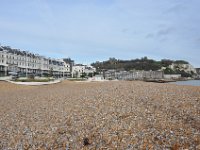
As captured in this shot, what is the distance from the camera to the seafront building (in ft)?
232

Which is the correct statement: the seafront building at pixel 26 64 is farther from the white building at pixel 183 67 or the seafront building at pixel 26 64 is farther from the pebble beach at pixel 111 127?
the white building at pixel 183 67

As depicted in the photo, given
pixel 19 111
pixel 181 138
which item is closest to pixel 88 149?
pixel 181 138

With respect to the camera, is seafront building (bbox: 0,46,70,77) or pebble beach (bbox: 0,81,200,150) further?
seafront building (bbox: 0,46,70,77)

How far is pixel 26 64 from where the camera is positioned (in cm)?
8369

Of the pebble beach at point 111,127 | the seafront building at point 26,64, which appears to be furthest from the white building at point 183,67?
the pebble beach at point 111,127

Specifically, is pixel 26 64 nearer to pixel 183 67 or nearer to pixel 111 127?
pixel 111 127

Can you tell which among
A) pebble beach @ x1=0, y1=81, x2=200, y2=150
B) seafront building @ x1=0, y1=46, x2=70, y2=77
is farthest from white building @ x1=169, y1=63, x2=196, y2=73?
pebble beach @ x1=0, y1=81, x2=200, y2=150

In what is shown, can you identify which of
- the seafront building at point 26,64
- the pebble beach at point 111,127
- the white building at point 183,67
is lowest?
the pebble beach at point 111,127

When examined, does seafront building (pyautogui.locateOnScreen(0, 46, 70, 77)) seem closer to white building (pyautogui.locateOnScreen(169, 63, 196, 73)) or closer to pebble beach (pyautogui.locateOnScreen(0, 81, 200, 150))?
pebble beach (pyautogui.locateOnScreen(0, 81, 200, 150))

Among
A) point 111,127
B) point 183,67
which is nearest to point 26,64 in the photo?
point 111,127

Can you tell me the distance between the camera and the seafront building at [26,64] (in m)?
70.6

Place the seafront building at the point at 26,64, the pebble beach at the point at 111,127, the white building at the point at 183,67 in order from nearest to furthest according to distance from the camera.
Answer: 1. the pebble beach at the point at 111,127
2. the seafront building at the point at 26,64
3. the white building at the point at 183,67

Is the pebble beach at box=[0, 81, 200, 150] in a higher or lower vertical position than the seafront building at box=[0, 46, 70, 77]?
lower

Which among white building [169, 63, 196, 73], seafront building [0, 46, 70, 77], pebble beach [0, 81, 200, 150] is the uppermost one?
white building [169, 63, 196, 73]
